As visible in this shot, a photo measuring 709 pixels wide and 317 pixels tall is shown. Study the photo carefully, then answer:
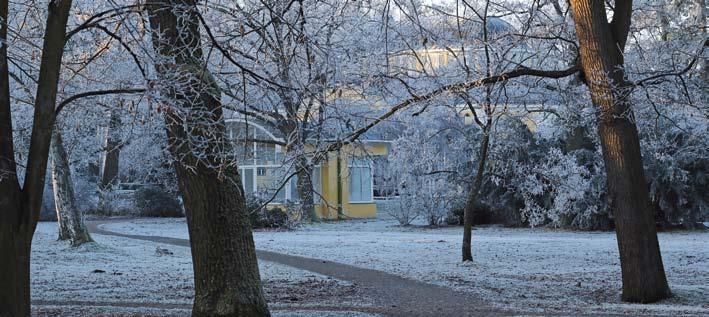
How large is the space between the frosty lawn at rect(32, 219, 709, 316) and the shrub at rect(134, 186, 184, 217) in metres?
10.2

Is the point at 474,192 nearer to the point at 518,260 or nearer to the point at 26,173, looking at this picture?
the point at 518,260

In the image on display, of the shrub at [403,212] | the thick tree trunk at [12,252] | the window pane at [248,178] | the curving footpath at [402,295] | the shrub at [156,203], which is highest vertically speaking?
the window pane at [248,178]

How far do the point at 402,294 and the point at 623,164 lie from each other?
324cm

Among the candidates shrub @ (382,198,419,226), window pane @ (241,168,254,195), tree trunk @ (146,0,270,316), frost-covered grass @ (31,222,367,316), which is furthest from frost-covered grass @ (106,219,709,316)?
window pane @ (241,168,254,195)

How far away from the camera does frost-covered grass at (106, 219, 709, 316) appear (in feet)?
36.4

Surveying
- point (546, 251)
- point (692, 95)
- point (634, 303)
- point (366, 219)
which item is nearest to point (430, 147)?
point (366, 219)

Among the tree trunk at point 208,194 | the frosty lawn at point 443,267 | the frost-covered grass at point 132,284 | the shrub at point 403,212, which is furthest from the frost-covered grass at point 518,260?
the tree trunk at point 208,194

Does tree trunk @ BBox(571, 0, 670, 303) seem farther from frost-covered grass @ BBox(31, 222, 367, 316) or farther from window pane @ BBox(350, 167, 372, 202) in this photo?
window pane @ BBox(350, 167, 372, 202)

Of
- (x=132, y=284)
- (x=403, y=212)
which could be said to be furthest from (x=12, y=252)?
(x=403, y=212)

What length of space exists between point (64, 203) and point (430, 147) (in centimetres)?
1239

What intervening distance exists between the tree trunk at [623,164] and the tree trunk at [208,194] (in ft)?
15.9

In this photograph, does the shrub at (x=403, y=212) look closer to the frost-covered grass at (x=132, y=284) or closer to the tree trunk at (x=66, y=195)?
the frost-covered grass at (x=132, y=284)

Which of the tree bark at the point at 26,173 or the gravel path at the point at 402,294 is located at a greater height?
the tree bark at the point at 26,173

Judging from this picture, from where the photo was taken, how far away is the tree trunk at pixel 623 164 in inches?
424
